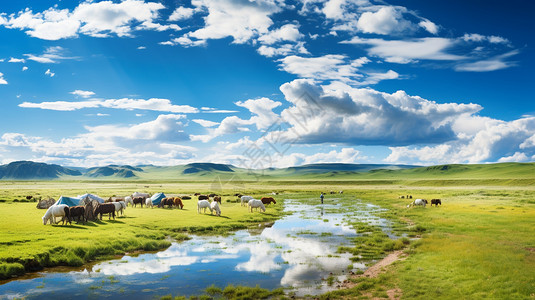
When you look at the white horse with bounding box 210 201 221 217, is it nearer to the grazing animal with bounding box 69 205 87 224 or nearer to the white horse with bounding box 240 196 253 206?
the white horse with bounding box 240 196 253 206

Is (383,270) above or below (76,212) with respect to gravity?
below

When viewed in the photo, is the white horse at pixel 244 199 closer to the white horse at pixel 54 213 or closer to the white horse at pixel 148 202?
the white horse at pixel 148 202

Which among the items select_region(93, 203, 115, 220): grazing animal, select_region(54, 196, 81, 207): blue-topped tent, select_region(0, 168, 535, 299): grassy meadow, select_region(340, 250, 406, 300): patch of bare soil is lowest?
select_region(340, 250, 406, 300): patch of bare soil

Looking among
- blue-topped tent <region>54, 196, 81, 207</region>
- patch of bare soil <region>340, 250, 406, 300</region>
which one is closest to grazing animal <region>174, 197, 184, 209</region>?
blue-topped tent <region>54, 196, 81, 207</region>

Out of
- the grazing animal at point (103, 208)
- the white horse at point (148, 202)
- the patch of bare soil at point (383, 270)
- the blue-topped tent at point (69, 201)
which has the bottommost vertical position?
the patch of bare soil at point (383, 270)

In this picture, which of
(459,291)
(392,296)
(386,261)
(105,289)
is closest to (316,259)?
(386,261)

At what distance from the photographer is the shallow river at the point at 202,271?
16281 mm

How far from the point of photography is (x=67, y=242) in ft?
75.4

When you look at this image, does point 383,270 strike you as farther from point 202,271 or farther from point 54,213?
point 54,213

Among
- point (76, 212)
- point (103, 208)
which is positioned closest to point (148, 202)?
point (103, 208)

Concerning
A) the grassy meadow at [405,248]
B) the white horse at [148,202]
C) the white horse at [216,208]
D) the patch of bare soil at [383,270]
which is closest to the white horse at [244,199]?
the white horse at [216,208]

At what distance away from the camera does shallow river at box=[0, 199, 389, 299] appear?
1628 cm

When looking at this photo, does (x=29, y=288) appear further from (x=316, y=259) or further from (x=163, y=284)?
(x=316, y=259)

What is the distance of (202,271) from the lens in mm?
19750
